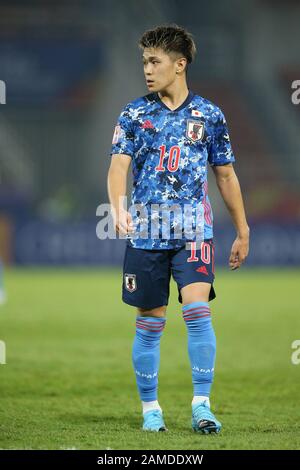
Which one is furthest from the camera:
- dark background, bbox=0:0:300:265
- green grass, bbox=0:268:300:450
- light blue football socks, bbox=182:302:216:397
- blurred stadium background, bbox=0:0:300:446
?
dark background, bbox=0:0:300:265

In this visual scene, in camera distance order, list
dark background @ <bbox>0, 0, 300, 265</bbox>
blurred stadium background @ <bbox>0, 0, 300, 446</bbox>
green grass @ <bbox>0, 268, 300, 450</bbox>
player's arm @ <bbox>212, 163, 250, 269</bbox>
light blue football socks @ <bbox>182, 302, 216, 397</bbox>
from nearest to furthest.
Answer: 1. green grass @ <bbox>0, 268, 300, 450</bbox>
2. light blue football socks @ <bbox>182, 302, 216, 397</bbox>
3. player's arm @ <bbox>212, 163, 250, 269</bbox>
4. blurred stadium background @ <bbox>0, 0, 300, 446</bbox>
5. dark background @ <bbox>0, 0, 300, 265</bbox>

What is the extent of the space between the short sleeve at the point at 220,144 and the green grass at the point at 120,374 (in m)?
1.39

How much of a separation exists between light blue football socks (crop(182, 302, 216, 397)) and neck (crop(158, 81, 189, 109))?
105cm

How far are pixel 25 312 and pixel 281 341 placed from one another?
11.8ft

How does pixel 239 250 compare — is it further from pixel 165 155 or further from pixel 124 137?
pixel 124 137

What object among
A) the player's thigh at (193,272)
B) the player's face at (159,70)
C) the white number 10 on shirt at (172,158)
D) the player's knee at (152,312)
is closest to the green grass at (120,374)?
the player's knee at (152,312)

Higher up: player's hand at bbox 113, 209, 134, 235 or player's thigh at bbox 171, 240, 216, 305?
player's hand at bbox 113, 209, 134, 235

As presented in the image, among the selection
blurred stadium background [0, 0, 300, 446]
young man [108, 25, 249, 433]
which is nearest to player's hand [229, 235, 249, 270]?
young man [108, 25, 249, 433]

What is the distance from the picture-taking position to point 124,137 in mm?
5406

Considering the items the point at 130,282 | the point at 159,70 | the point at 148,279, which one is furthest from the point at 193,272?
the point at 159,70

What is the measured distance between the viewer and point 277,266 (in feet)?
67.5

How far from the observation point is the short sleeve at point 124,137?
5398mm

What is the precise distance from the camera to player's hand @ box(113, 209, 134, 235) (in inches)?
202

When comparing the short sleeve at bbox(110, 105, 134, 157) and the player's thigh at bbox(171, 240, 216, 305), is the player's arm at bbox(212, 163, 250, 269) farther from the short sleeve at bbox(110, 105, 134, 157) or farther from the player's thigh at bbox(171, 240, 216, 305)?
the short sleeve at bbox(110, 105, 134, 157)
